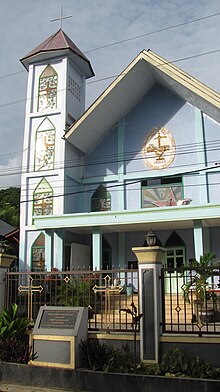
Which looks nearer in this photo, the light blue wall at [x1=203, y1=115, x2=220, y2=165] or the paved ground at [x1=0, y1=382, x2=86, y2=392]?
the paved ground at [x1=0, y1=382, x2=86, y2=392]

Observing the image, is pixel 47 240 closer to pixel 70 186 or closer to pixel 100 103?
pixel 70 186

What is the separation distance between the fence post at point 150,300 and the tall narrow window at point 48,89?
37.6ft

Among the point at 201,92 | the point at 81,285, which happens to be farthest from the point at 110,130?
the point at 81,285

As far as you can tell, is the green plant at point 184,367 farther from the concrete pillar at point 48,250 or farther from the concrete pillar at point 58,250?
the concrete pillar at point 48,250

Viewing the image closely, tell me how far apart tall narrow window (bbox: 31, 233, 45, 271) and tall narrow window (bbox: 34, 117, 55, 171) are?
2.82 metres

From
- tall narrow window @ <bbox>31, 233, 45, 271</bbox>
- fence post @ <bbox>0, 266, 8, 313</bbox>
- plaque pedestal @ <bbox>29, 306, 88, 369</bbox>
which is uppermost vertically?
tall narrow window @ <bbox>31, 233, 45, 271</bbox>

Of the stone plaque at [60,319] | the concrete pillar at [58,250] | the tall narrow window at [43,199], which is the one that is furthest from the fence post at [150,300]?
the tall narrow window at [43,199]

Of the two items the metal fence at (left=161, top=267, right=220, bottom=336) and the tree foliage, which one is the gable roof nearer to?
the metal fence at (left=161, top=267, right=220, bottom=336)

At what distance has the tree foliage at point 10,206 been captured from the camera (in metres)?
40.7

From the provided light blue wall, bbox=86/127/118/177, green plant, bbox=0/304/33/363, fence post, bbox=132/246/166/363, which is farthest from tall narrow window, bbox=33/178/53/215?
fence post, bbox=132/246/166/363

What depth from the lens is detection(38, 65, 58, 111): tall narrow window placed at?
59.4ft

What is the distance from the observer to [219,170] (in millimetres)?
15852

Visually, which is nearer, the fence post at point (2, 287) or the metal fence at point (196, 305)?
the metal fence at point (196, 305)

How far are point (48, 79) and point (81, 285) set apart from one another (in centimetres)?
1052
